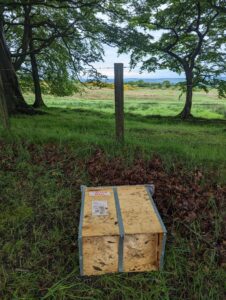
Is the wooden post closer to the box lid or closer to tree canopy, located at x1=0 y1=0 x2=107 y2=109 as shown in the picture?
the box lid

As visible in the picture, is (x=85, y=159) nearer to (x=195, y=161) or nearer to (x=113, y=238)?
(x=195, y=161)

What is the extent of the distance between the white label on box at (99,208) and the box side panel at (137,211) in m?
0.15

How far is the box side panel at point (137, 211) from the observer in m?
2.00

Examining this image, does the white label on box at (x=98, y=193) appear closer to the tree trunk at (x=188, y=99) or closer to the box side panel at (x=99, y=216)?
the box side panel at (x=99, y=216)

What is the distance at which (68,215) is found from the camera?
8.61 ft

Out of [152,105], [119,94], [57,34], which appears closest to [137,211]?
[119,94]

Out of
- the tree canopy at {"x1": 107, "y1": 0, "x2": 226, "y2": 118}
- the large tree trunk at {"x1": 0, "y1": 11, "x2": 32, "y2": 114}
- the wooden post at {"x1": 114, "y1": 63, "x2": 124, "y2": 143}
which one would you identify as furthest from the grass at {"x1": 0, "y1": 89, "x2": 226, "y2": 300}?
the tree canopy at {"x1": 107, "y1": 0, "x2": 226, "y2": 118}

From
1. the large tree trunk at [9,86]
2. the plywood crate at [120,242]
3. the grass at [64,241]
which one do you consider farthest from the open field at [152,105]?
the plywood crate at [120,242]

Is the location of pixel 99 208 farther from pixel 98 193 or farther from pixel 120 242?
pixel 120 242

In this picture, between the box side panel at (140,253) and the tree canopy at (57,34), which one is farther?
the tree canopy at (57,34)

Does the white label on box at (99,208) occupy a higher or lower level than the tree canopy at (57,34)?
lower

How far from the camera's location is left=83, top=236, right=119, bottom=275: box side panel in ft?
6.32

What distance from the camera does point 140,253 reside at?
200 centimetres

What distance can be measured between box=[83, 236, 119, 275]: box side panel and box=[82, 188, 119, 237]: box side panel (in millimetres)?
55
